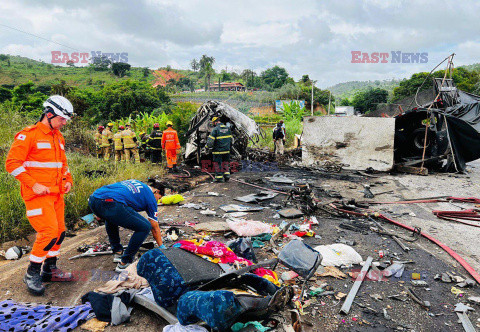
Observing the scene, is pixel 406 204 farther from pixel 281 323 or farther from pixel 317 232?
pixel 281 323

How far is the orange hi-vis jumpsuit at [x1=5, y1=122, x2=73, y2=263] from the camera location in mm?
2668

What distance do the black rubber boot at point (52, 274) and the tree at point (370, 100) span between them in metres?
47.5

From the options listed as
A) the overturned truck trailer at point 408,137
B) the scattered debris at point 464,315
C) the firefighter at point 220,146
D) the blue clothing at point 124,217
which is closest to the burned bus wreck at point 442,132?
the overturned truck trailer at point 408,137

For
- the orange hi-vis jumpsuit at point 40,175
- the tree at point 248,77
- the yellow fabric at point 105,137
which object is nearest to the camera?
the orange hi-vis jumpsuit at point 40,175

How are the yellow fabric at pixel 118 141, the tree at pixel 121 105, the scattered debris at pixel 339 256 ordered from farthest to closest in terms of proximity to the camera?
the tree at pixel 121 105 → the yellow fabric at pixel 118 141 → the scattered debris at pixel 339 256

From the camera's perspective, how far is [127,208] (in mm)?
2963

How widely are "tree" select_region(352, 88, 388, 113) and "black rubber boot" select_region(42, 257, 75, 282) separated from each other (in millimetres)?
47486

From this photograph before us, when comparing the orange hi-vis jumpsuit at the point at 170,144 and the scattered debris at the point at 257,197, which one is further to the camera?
the orange hi-vis jumpsuit at the point at 170,144

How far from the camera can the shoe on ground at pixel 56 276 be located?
9.75ft

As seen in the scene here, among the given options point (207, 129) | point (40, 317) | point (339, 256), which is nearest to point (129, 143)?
point (207, 129)

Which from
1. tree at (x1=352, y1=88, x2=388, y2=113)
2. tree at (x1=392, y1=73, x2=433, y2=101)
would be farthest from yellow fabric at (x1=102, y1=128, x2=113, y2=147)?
tree at (x1=352, y1=88, x2=388, y2=113)

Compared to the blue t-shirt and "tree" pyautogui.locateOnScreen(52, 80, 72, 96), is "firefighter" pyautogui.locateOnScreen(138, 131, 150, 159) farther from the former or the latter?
"tree" pyautogui.locateOnScreen(52, 80, 72, 96)

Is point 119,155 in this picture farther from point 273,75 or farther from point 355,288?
point 273,75

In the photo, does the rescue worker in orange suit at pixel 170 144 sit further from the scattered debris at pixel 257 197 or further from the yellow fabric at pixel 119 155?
the scattered debris at pixel 257 197
